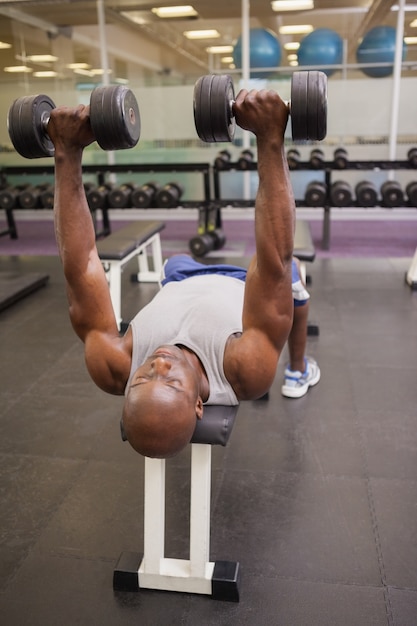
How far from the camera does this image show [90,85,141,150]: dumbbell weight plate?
51.1 inches

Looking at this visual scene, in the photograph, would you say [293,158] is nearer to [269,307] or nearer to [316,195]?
[316,195]

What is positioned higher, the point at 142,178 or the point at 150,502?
the point at 142,178

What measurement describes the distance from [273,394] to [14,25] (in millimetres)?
6230

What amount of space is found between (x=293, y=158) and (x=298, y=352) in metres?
3.50

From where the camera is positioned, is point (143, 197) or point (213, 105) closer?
point (213, 105)

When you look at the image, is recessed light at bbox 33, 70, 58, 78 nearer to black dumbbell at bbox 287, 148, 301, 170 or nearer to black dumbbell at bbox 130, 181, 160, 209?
black dumbbell at bbox 130, 181, 160, 209

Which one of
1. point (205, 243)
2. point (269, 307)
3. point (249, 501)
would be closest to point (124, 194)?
point (205, 243)

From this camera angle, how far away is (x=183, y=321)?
5.02 ft

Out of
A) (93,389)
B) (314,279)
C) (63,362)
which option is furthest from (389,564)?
(314,279)

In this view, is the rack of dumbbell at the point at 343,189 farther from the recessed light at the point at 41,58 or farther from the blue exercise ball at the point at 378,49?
the recessed light at the point at 41,58

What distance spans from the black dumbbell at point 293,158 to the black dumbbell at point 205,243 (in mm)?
909

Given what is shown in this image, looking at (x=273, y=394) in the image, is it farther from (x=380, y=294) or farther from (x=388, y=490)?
(x=380, y=294)

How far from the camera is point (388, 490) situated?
6.33ft

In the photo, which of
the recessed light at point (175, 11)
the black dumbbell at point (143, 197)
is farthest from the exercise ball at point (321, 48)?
the black dumbbell at point (143, 197)
